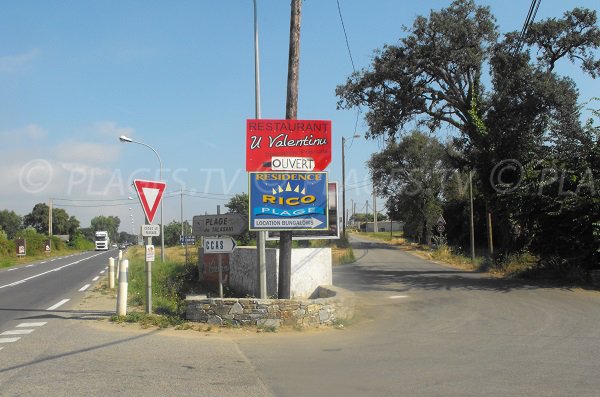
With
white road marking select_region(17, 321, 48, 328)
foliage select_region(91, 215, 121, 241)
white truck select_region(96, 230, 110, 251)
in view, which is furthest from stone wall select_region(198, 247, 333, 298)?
foliage select_region(91, 215, 121, 241)

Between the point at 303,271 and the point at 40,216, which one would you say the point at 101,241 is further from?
the point at 303,271

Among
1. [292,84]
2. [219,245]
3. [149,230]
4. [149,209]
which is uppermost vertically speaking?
[292,84]

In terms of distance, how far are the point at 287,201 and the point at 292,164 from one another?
824mm

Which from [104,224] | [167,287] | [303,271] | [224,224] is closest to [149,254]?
[224,224]

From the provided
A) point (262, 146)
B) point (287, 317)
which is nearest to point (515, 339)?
point (287, 317)

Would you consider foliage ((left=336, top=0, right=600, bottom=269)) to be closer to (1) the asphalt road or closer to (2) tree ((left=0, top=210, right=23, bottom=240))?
(1) the asphalt road

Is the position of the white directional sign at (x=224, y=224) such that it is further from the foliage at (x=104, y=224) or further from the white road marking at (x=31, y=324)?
the foliage at (x=104, y=224)

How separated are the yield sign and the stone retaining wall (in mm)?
2229

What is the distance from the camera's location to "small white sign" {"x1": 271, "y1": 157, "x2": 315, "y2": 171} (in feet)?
39.5

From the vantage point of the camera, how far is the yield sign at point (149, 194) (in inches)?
462

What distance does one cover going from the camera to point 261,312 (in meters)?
10.6

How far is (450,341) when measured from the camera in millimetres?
9586

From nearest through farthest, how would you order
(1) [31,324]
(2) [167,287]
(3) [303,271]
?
(1) [31,324]
(3) [303,271]
(2) [167,287]

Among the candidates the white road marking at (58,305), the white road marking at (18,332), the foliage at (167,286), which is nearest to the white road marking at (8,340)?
the white road marking at (18,332)
